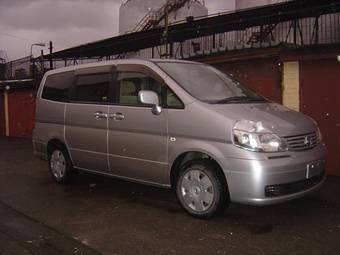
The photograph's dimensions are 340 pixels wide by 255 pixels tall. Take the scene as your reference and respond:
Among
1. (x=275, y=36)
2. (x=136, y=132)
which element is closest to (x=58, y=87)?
(x=136, y=132)

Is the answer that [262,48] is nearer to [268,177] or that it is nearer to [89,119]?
[89,119]

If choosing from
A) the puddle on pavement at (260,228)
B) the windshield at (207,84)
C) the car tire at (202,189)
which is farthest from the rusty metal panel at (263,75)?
the puddle on pavement at (260,228)

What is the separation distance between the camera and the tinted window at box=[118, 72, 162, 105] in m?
6.17

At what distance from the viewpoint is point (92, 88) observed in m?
7.07

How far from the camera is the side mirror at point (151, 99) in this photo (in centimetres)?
591

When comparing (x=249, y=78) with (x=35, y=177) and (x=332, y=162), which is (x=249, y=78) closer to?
(x=332, y=162)

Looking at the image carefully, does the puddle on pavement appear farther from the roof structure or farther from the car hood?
the roof structure

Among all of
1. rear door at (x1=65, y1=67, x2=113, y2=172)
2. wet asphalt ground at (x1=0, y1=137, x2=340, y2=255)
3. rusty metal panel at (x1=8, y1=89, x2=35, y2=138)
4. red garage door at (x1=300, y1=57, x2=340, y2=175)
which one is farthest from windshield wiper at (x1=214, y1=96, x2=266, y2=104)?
rusty metal panel at (x1=8, y1=89, x2=35, y2=138)

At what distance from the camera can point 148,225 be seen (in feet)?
17.8

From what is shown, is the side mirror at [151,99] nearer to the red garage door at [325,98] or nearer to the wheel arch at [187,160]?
the wheel arch at [187,160]

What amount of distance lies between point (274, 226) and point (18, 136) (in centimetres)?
1544

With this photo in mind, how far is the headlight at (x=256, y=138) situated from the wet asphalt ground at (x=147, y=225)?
3.00 ft

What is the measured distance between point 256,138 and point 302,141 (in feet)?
2.26

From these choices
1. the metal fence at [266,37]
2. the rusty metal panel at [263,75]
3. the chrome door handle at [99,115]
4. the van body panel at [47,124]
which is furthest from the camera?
the metal fence at [266,37]
